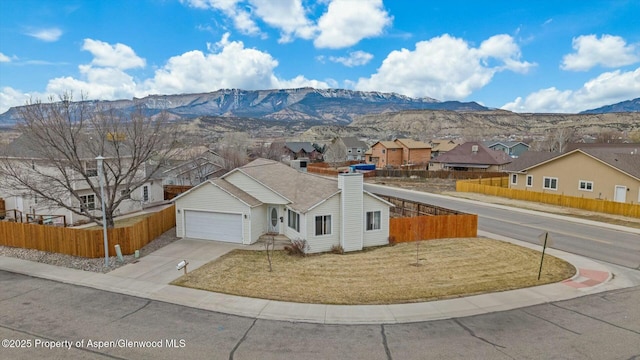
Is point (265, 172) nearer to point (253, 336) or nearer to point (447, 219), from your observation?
point (447, 219)

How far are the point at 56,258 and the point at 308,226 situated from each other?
12869mm

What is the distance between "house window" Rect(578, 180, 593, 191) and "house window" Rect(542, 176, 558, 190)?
98.4 inches

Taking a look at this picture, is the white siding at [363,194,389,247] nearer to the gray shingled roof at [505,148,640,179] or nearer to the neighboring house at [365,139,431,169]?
the gray shingled roof at [505,148,640,179]

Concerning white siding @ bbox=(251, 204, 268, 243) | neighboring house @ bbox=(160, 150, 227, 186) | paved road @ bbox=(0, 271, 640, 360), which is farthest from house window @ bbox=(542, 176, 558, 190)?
neighboring house @ bbox=(160, 150, 227, 186)

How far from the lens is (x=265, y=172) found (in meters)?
26.0

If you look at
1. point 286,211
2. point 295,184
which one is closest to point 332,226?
point 286,211

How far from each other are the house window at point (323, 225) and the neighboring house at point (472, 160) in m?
48.9

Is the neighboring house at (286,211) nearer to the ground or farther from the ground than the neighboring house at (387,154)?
nearer to the ground

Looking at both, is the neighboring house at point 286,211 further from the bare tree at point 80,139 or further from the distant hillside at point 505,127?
the distant hillside at point 505,127

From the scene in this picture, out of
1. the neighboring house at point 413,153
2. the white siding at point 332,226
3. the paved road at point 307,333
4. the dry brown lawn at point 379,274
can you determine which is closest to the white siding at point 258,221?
the dry brown lawn at point 379,274

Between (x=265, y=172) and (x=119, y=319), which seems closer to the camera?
(x=119, y=319)

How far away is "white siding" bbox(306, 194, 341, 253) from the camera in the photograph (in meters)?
19.9

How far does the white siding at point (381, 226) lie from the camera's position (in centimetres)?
2120

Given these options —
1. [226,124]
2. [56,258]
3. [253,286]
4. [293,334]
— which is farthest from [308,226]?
[226,124]
